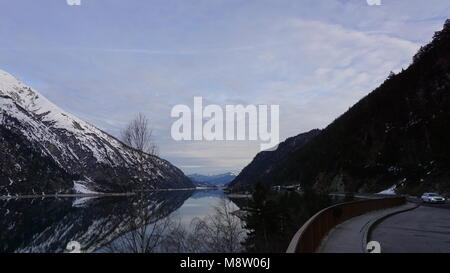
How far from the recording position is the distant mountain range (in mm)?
70156

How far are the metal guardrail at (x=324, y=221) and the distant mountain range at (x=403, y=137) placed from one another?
112 ft

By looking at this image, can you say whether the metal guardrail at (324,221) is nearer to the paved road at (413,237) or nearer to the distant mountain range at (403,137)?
the paved road at (413,237)

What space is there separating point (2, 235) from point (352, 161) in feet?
239

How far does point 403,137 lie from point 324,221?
78.9 meters

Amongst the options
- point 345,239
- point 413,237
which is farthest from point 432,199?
point 345,239

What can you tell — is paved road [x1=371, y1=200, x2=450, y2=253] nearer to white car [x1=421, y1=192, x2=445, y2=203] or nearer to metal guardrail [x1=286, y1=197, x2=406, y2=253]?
metal guardrail [x1=286, y1=197, x2=406, y2=253]

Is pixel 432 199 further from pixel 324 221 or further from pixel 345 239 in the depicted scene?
pixel 345 239

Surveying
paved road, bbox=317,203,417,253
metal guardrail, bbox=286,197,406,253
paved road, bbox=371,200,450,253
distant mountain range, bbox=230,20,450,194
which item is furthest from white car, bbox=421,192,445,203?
paved road, bbox=317,203,417,253

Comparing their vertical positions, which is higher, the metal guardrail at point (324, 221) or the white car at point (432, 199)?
the metal guardrail at point (324, 221)

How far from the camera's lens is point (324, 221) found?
51.1ft

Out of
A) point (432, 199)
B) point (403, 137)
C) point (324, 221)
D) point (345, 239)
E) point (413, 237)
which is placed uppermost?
point (403, 137)

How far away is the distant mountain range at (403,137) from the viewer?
70.2 metres

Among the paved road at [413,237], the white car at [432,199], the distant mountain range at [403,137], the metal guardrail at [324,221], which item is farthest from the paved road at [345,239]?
the distant mountain range at [403,137]

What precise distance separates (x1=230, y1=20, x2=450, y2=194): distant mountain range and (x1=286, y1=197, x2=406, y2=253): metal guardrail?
112 feet
